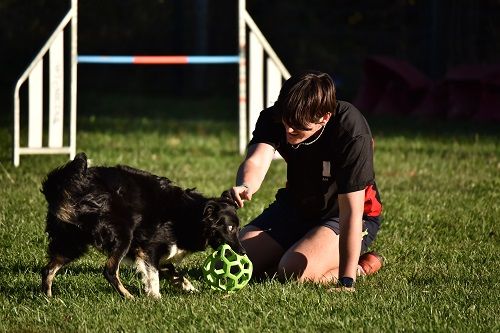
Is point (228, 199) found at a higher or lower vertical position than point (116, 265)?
higher

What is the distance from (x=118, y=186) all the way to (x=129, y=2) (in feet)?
56.1

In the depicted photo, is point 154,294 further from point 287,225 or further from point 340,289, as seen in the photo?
point 287,225

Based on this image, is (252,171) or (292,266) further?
(292,266)

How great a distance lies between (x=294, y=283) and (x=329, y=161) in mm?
724

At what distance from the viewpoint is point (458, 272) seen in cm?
588

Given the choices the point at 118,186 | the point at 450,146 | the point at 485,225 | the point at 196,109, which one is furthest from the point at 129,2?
the point at 118,186

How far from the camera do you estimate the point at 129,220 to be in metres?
5.23

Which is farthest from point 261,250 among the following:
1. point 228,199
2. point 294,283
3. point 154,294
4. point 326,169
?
point 154,294

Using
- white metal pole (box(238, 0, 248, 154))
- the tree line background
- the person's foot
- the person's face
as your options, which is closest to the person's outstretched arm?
the person's face

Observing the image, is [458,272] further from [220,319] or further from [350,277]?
[220,319]

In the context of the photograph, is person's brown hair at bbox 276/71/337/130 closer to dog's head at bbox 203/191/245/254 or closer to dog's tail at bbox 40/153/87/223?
dog's head at bbox 203/191/245/254

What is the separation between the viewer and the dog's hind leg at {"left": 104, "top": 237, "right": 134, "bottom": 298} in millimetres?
5145

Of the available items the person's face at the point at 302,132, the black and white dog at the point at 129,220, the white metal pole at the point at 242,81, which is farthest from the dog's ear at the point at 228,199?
the white metal pole at the point at 242,81

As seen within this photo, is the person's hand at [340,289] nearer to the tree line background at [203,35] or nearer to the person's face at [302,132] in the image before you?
the person's face at [302,132]
